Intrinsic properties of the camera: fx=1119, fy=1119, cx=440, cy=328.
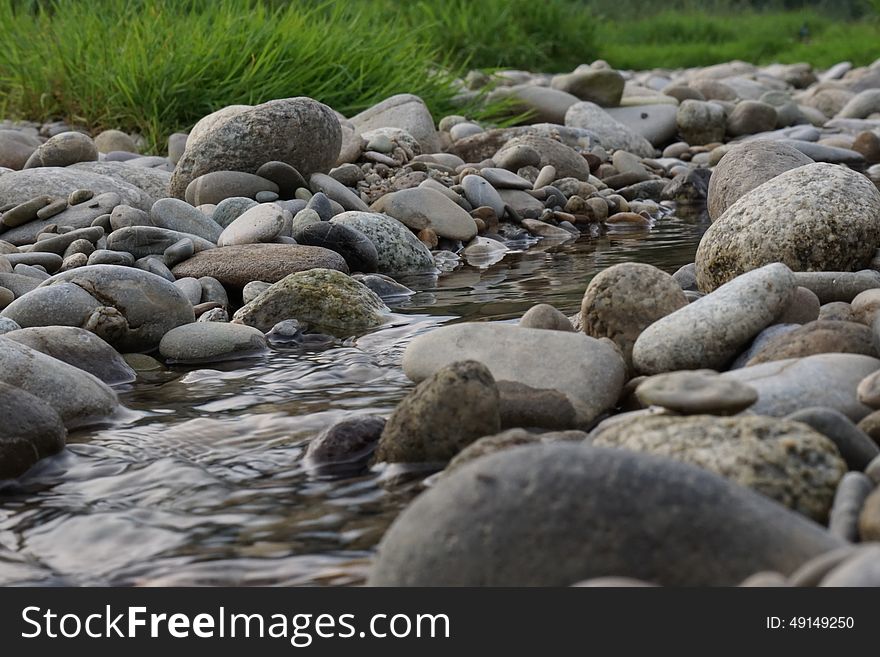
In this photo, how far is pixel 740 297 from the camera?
3.57 metres

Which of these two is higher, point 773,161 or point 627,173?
point 773,161

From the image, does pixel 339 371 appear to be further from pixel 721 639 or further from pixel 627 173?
pixel 627 173

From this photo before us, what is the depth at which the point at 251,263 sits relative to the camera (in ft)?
17.9

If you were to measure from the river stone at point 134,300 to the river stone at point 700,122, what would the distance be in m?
7.39

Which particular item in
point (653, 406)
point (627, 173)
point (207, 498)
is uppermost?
point (653, 406)

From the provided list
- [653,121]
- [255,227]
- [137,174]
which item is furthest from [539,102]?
[255,227]

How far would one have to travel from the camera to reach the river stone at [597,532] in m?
1.98

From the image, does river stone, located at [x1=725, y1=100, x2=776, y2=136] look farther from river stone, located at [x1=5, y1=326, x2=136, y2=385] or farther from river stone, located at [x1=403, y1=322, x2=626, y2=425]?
river stone, located at [x1=5, y1=326, x2=136, y2=385]

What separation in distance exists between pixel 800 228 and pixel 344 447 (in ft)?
7.21

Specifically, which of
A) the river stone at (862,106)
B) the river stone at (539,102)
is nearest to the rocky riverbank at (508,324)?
the river stone at (539,102)

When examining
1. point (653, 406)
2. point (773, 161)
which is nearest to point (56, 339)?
point (653, 406)

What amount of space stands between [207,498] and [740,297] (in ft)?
5.82

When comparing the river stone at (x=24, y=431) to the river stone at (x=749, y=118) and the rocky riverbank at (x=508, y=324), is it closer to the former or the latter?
the rocky riverbank at (x=508, y=324)

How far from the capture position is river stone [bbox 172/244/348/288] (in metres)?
5.43
